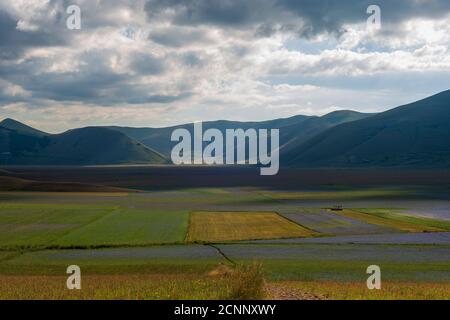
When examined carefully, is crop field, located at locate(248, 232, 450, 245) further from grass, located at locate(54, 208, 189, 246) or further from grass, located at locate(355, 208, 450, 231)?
grass, located at locate(54, 208, 189, 246)

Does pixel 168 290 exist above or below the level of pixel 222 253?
above

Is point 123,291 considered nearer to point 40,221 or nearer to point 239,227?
point 239,227

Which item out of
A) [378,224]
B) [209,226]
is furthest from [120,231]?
[378,224]

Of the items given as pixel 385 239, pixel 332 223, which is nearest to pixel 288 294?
pixel 385 239

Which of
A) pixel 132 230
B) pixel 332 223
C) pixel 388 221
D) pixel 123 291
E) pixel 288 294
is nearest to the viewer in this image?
pixel 288 294

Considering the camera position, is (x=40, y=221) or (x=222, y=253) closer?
(x=222, y=253)
